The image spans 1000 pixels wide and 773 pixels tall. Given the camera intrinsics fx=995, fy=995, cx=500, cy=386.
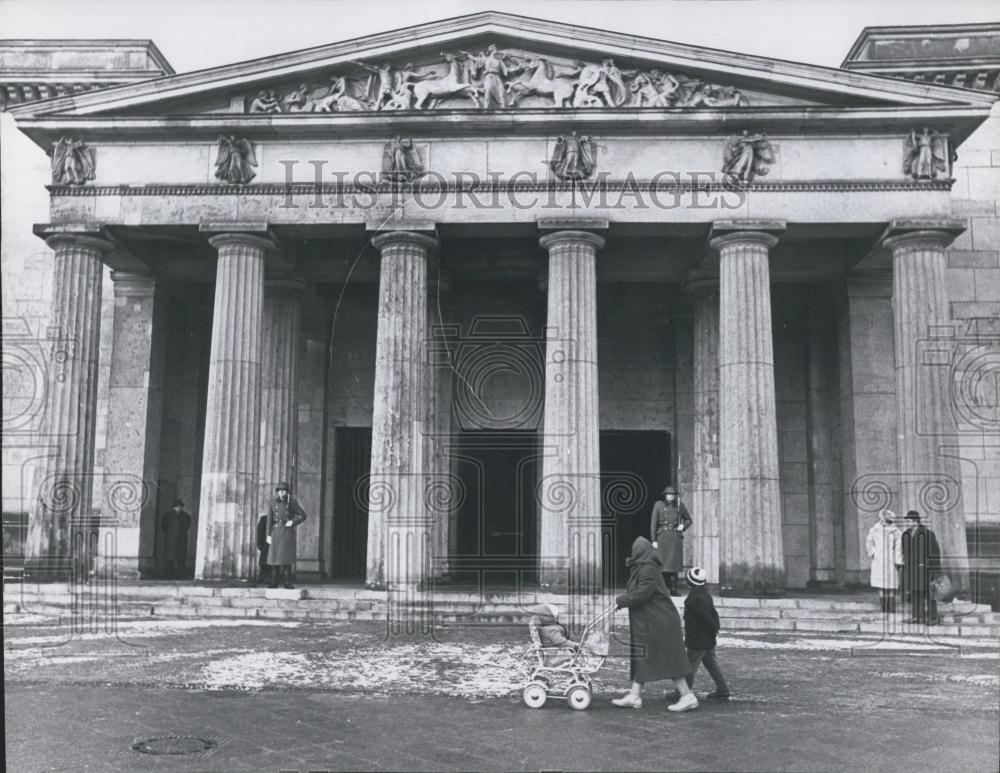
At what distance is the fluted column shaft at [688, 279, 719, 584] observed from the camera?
2455 centimetres

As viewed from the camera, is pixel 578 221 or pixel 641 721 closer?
pixel 641 721

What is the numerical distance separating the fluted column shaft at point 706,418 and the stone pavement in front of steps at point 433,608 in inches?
188

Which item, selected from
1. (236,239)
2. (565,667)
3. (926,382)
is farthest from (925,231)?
(565,667)

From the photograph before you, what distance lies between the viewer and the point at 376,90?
21531mm

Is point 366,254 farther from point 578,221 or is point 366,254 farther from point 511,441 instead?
point 511,441

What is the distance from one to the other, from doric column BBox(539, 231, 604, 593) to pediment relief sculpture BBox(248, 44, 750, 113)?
123 inches

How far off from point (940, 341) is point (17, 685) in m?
17.7

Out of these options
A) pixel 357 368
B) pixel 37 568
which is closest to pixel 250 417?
pixel 37 568

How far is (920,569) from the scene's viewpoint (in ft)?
Answer: 57.5

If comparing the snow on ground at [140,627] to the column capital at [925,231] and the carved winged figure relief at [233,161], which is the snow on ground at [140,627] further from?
the column capital at [925,231]

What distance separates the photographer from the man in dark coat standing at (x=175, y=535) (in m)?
24.5

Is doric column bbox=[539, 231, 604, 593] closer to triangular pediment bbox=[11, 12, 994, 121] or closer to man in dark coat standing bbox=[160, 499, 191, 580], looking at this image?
triangular pediment bbox=[11, 12, 994, 121]

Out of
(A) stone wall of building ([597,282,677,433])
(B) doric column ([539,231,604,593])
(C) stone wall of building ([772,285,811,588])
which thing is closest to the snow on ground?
(B) doric column ([539,231,604,593])

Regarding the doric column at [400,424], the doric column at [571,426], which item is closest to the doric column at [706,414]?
the doric column at [571,426]
